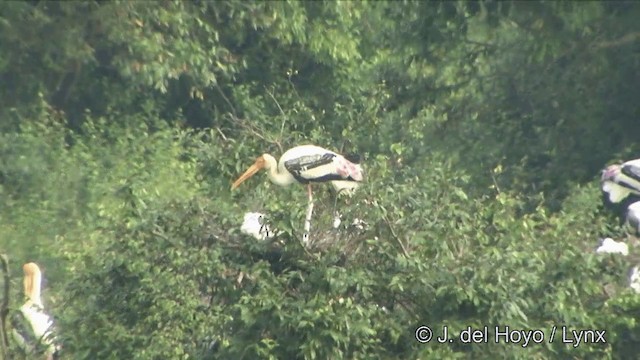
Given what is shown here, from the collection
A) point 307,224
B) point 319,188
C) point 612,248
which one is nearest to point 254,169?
point 319,188

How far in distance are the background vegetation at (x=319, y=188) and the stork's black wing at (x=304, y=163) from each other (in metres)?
→ 0.13

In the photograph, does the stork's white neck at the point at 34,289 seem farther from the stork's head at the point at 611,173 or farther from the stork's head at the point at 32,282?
the stork's head at the point at 611,173

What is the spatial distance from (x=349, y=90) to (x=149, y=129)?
7.00ft

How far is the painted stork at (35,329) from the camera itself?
848cm

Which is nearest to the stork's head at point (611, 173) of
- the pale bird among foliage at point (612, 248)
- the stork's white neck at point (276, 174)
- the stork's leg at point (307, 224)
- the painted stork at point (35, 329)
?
the pale bird among foliage at point (612, 248)

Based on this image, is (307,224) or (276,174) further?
(276,174)

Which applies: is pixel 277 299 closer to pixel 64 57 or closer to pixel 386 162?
pixel 386 162

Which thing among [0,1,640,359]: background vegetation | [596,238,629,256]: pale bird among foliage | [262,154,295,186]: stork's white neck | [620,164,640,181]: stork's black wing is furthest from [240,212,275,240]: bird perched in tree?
[620,164,640,181]: stork's black wing

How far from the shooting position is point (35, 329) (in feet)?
29.6

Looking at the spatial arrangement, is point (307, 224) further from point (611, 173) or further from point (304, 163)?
point (611, 173)

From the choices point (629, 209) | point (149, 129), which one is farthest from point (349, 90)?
point (629, 209)

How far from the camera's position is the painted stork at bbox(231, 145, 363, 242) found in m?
8.77

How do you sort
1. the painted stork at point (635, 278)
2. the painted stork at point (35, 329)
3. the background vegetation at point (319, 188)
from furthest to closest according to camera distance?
the painted stork at point (35, 329) < the painted stork at point (635, 278) < the background vegetation at point (319, 188)

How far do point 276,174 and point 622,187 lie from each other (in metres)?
2.09
